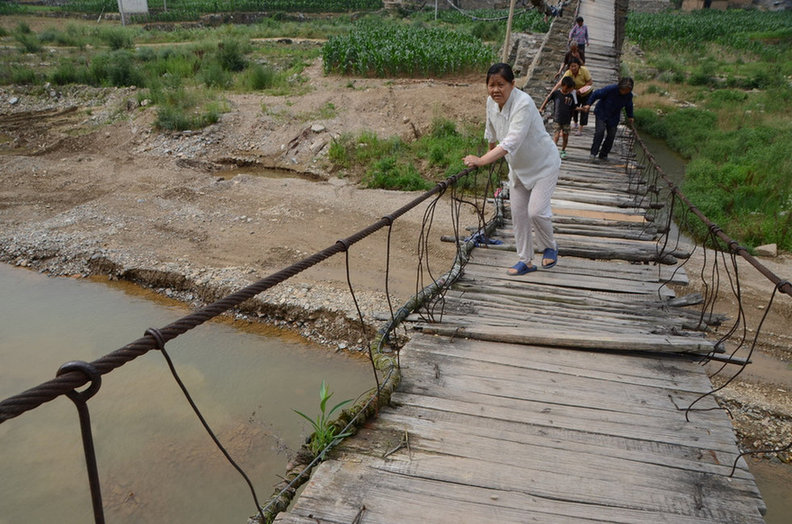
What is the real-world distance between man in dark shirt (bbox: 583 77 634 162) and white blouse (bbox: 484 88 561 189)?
153 inches

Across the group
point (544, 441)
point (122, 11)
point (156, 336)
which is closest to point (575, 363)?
point (544, 441)

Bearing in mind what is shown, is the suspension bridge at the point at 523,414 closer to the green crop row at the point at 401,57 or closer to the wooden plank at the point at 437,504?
the wooden plank at the point at 437,504

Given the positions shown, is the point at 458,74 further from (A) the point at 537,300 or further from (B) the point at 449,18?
(B) the point at 449,18

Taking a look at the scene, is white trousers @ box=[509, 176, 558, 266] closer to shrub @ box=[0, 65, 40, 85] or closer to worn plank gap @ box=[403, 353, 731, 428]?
worn plank gap @ box=[403, 353, 731, 428]

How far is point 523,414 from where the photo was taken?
2670 mm

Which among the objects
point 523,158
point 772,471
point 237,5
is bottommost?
point 772,471

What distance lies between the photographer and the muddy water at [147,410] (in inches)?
182

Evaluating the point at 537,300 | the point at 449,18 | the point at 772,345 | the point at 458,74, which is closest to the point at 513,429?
the point at 537,300

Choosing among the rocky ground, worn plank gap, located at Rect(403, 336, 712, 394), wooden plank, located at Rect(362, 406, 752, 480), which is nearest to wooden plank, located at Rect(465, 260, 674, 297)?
worn plank gap, located at Rect(403, 336, 712, 394)

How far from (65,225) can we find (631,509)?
10.4m

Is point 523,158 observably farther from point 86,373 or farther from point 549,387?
point 86,373

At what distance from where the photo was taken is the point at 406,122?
13.1m

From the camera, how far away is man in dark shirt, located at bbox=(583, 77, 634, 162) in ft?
23.7

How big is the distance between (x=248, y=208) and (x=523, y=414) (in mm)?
8420
